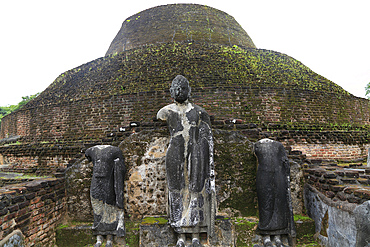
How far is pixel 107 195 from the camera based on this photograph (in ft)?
11.4

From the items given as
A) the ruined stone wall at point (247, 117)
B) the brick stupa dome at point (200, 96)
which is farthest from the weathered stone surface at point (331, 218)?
the ruined stone wall at point (247, 117)

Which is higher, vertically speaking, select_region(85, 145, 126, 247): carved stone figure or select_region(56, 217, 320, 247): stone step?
select_region(85, 145, 126, 247): carved stone figure

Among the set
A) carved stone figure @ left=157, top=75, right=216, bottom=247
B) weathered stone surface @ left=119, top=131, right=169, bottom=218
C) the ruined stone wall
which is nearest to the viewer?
carved stone figure @ left=157, top=75, right=216, bottom=247

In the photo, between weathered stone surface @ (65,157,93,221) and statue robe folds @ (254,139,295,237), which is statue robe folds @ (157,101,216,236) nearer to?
statue robe folds @ (254,139,295,237)

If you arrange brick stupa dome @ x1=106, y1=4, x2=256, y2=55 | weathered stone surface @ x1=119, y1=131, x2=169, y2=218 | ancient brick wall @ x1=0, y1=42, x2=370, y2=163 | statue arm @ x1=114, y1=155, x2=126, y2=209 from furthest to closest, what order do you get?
1. brick stupa dome @ x1=106, y1=4, x2=256, y2=55
2. ancient brick wall @ x1=0, y1=42, x2=370, y2=163
3. weathered stone surface @ x1=119, y1=131, x2=169, y2=218
4. statue arm @ x1=114, y1=155, x2=126, y2=209

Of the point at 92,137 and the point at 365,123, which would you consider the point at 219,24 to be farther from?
the point at 92,137

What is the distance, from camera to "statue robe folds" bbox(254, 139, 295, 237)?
329 centimetres

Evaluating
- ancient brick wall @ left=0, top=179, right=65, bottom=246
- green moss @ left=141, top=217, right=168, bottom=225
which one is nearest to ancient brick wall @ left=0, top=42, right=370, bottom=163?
ancient brick wall @ left=0, top=179, right=65, bottom=246

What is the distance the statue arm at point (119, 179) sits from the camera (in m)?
3.53

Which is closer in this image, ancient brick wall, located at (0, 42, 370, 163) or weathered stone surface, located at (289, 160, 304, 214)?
weathered stone surface, located at (289, 160, 304, 214)

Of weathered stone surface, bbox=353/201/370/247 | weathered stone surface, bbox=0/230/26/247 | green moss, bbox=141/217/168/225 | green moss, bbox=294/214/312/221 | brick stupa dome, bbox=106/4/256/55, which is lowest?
green moss, bbox=294/214/312/221

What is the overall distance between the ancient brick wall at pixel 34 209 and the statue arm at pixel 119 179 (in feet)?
3.44

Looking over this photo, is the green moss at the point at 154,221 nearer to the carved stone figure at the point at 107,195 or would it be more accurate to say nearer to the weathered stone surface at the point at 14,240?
the carved stone figure at the point at 107,195

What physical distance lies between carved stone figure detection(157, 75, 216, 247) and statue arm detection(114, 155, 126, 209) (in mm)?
909
